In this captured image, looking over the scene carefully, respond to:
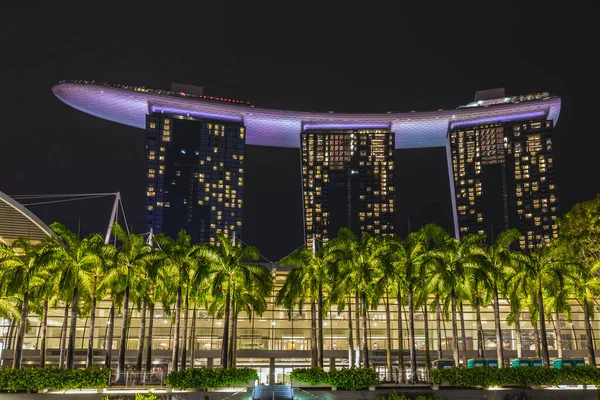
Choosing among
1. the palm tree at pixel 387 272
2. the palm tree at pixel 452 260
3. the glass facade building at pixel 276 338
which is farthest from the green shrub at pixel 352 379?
the glass facade building at pixel 276 338

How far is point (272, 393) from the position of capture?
39.7 m

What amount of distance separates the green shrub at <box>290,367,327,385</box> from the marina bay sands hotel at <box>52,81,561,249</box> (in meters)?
137

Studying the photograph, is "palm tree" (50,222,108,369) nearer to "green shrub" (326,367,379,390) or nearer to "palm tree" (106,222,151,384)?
"palm tree" (106,222,151,384)

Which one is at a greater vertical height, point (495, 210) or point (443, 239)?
point (495, 210)

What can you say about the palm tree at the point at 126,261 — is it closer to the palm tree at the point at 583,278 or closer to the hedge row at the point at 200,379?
the hedge row at the point at 200,379

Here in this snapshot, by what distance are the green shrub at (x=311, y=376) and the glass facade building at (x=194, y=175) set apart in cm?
13675

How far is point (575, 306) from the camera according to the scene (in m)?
78.3

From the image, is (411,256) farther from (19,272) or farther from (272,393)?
(19,272)

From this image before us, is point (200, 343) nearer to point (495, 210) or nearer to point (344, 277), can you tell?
point (344, 277)

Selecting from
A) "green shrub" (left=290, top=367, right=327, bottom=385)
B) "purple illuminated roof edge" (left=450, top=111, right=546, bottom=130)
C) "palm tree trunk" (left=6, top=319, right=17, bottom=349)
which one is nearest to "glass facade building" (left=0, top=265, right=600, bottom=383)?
"palm tree trunk" (left=6, top=319, right=17, bottom=349)

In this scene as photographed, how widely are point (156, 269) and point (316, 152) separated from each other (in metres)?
152

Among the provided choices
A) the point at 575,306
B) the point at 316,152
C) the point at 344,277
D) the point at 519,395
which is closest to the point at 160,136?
the point at 316,152

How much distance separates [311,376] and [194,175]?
15039 cm

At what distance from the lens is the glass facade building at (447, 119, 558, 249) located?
181 metres
